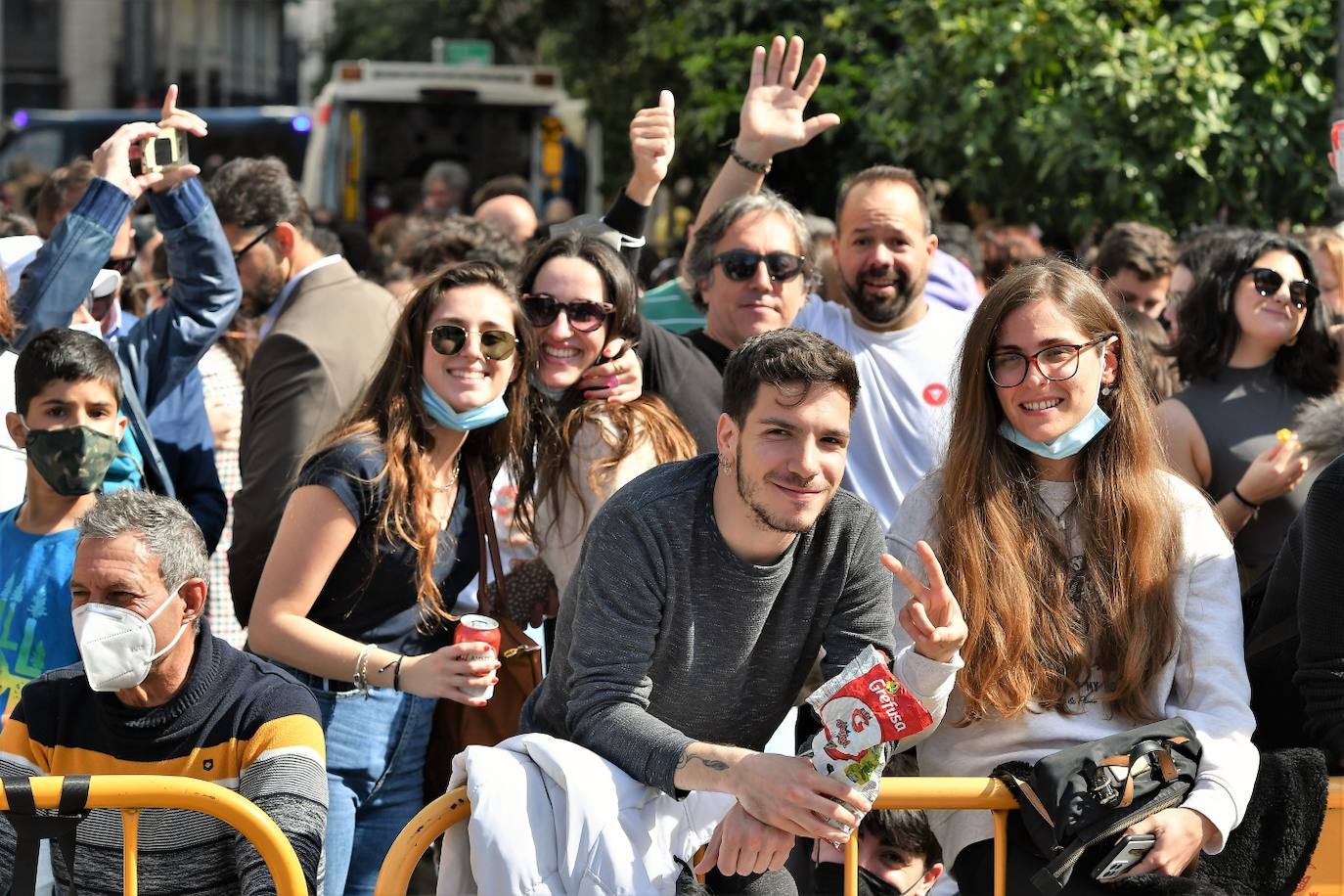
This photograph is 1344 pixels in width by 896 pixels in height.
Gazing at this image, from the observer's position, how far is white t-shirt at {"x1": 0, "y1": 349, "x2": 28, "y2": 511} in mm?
4727

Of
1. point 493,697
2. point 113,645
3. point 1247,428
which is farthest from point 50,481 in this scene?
point 1247,428

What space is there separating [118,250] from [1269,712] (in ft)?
13.0

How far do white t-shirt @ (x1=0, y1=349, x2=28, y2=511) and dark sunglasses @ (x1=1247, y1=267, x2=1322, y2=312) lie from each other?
12.9 feet

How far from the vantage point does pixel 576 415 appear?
457cm

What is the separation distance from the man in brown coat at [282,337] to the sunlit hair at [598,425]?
2.76 feet

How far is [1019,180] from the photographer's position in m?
10.3

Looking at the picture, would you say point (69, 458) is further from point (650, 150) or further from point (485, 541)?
point (650, 150)

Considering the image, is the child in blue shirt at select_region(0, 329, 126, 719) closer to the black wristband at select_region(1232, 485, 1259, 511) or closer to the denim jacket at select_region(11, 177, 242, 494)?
the denim jacket at select_region(11, 177, 242, 494)

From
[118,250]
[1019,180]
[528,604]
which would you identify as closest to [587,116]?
[1019,180]

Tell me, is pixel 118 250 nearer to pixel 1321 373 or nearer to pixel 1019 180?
pixel 1321 373

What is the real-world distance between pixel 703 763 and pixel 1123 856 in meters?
0.93

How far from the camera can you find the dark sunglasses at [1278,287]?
5570 millimetres

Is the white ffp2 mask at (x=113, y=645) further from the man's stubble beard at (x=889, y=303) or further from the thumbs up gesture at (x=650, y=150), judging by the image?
the man's stubble beard at (x=889, y=303)

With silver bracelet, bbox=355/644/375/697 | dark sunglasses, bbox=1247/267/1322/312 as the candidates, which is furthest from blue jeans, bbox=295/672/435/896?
dark sunglasses, bbox=1247/267/1322/312
